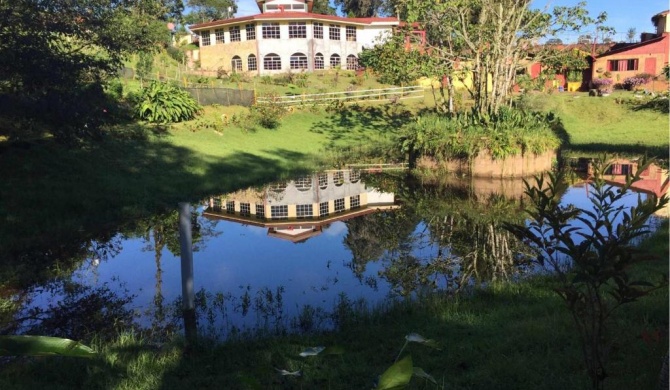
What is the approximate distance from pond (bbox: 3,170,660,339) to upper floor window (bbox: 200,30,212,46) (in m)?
36.7

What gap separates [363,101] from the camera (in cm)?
3316

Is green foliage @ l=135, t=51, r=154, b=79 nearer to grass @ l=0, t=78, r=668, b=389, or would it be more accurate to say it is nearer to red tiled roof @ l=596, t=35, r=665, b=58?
grass @ l=0, t=78, r=668, b=389

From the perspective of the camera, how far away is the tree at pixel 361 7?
6706 centimetres

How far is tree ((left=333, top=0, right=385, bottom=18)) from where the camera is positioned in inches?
2640

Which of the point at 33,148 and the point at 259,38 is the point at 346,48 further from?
the point at 33,148

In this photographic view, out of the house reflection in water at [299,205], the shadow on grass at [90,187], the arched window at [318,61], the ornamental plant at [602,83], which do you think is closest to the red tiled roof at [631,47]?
the ornamental plant at [602,83]

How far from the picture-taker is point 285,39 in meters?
44.4

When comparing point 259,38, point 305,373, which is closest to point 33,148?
point 305,373

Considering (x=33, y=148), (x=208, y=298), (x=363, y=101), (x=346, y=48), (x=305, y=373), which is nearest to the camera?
(x=305, y=373)

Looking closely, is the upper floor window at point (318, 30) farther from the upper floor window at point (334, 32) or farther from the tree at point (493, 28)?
the tree at point (493, 28)

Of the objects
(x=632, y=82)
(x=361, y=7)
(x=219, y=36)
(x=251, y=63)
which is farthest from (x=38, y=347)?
(x=361, y=7)

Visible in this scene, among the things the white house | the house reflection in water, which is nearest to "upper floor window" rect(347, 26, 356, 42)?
the white house

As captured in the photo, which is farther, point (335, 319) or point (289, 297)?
point (289, 297)

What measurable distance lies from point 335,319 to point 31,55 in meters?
8.54
